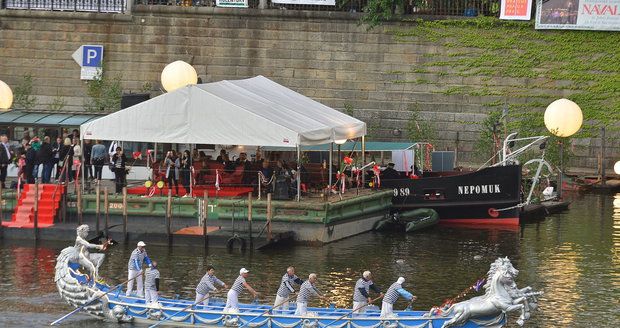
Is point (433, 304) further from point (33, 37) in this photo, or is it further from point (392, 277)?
point (33, 37)

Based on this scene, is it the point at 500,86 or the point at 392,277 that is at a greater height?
the point at 500,86

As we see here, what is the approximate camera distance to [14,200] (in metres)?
41.5

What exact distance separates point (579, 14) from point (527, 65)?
2.97 m

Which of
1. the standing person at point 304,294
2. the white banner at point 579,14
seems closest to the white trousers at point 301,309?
the standing person at point 304,294

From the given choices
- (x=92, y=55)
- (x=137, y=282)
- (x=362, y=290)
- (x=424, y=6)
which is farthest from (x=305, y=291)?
(x=92, y=55)

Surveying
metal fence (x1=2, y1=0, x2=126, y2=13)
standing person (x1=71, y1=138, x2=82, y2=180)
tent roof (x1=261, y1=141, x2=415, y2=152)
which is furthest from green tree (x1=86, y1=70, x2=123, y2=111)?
tent roof (x1=261, y1=141, x2=415, y2=152)

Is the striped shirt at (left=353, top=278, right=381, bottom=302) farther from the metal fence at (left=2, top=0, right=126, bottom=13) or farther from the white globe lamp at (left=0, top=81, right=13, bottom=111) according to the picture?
the metal fence at (left=2, top=0, right=126, bottom=13)

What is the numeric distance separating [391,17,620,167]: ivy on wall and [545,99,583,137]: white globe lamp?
9.29ft

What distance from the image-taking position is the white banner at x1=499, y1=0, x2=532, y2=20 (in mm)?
56031

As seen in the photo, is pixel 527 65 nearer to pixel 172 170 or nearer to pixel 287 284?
pixel 172 170

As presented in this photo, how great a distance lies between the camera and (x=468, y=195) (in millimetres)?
45500

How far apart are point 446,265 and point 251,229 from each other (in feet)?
18.6

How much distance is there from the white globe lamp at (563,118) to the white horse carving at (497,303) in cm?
2615

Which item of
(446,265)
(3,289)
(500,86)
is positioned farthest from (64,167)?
(500,86)
